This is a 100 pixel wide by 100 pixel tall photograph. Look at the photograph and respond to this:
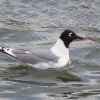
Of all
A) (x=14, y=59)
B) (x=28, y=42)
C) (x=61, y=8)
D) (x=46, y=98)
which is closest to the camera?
(x=46, y=98)

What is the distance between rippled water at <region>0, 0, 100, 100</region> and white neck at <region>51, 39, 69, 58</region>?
12.6 inches

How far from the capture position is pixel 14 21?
48.8ft

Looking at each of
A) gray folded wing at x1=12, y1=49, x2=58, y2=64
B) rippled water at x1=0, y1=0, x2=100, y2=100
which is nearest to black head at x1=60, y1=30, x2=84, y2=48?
rippled water at x1=0, y1=0, x2=100, y2=100

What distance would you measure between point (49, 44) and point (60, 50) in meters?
1.78

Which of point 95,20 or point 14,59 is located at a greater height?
point 95,20

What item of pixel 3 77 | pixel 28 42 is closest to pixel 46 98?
pixel 3 77

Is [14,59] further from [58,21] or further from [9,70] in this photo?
[58,21]

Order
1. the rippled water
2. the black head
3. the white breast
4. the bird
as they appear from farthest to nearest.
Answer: the black head
the white breast
the bird
the rippled water

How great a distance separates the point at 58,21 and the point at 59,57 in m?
3.84

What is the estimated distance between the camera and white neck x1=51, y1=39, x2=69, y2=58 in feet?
37.5

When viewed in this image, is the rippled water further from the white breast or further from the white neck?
the white neck

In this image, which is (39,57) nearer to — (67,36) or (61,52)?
(61,52)

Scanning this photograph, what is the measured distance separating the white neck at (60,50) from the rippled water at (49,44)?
0.32 meters

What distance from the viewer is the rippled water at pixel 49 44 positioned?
9.85 m
